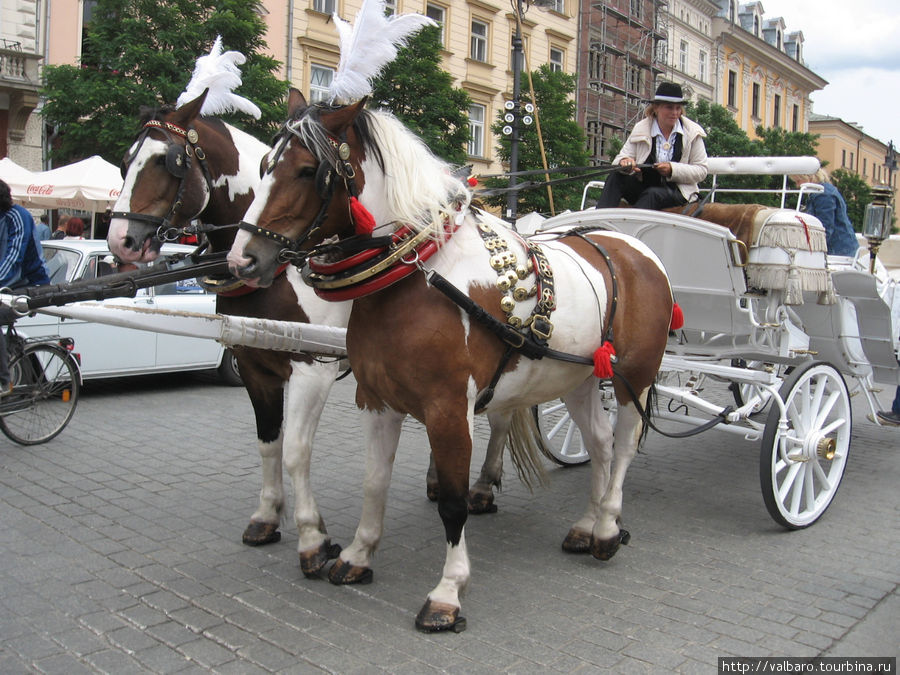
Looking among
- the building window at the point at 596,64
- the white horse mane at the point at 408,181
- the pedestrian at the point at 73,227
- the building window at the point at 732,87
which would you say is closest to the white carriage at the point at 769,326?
the white horse mane at the point at 408,181

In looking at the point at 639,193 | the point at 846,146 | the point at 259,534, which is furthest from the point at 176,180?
the point at 846,146

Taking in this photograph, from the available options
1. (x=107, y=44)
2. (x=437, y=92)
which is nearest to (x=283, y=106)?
(x=107, y=44)

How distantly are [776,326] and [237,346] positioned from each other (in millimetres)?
3251

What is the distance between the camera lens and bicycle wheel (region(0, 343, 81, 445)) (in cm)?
625

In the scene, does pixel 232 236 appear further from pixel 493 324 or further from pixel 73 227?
pixel 73 227

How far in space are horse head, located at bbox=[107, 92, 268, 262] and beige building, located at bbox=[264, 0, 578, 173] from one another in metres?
19.1

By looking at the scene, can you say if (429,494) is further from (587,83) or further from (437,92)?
(587,83)

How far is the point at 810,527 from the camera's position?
185 inches

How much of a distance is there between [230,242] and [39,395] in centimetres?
340

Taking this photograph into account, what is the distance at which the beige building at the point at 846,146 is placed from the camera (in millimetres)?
58625

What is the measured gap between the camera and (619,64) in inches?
1425

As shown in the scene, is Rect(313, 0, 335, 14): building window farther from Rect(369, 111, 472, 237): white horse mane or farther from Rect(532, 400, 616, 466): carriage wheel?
Rect(369, 111, 472, 237): white horse mane

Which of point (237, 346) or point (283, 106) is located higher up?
point (283, 106)

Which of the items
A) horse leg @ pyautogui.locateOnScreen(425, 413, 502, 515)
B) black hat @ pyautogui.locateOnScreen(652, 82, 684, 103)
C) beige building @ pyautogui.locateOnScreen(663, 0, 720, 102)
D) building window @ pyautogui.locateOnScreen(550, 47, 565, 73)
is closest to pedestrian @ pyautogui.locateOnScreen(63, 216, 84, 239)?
horse leg @ pyautogui.locateOnScreen(425, 413, 502, 515)
